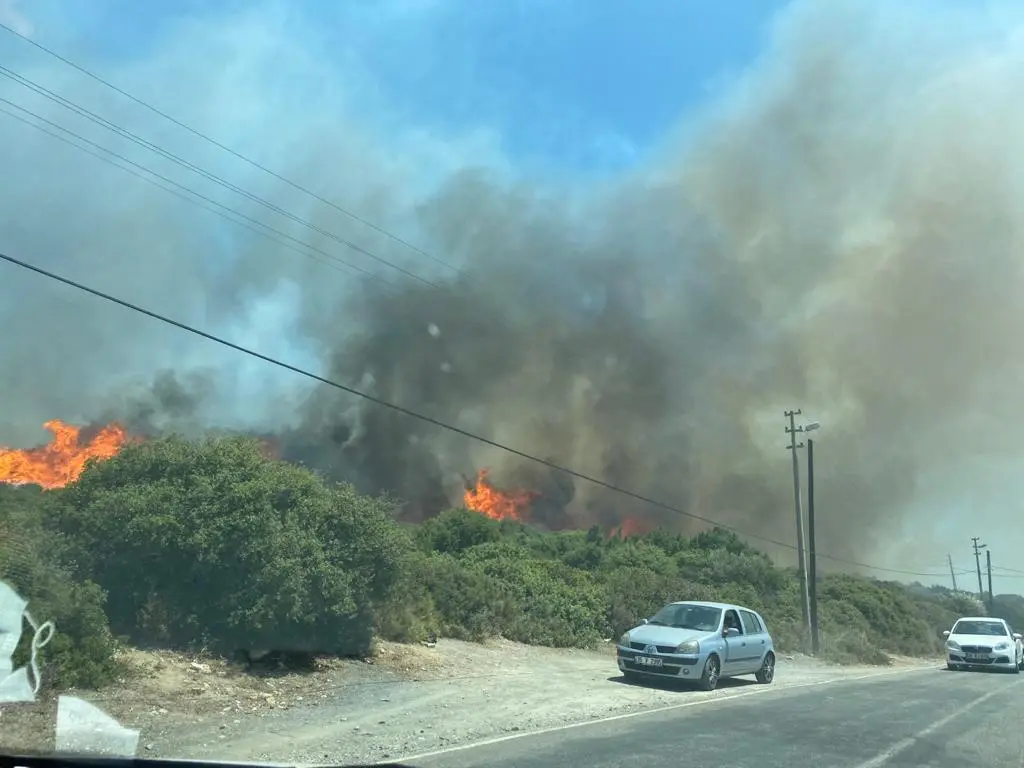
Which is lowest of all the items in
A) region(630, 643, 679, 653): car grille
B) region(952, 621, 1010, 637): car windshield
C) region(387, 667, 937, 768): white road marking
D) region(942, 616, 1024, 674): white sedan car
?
region(387, 667, 937, 768): white road marking

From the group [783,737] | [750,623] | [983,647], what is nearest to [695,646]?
[750,623]

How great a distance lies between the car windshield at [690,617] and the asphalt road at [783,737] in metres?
1.33

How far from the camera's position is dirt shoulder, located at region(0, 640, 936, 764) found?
28.0 ft

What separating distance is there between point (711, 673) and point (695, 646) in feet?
2.44

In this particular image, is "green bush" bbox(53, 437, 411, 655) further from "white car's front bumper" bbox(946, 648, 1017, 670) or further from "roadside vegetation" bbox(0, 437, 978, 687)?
"white car's front bumper" bbox(946, 648, 1017, 670)

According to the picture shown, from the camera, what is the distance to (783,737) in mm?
9836

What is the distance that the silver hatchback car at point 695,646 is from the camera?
48.7 ft

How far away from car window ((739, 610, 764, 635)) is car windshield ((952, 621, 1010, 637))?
10943 millimetres

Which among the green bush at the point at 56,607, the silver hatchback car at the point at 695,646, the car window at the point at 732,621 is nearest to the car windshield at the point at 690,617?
the silver hatchback car at the point at 695,646

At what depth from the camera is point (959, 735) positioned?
10.4 m

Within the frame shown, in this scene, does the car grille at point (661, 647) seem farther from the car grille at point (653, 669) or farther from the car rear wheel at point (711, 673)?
the car rear wheel at point (711, 673)

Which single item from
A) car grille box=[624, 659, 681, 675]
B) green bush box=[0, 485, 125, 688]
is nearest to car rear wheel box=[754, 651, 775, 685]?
car grille box=[624, 659, 681, 675]

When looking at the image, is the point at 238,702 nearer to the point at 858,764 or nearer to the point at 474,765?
the point at 474,765

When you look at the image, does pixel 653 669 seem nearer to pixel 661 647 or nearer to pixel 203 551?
pixel 661 647
